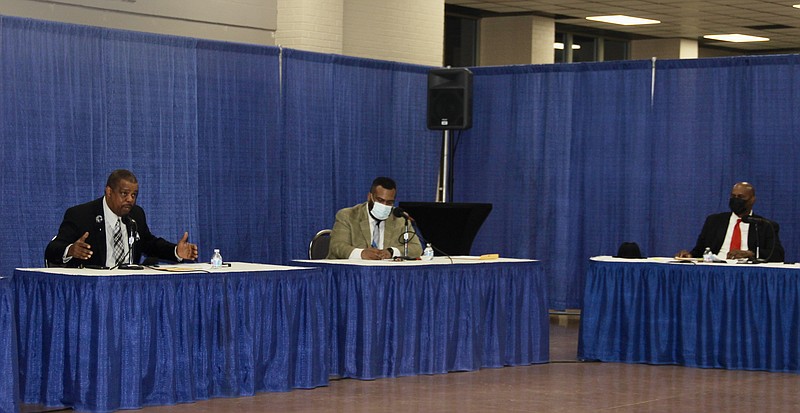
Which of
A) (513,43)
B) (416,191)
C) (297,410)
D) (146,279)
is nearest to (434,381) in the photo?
(297,410)

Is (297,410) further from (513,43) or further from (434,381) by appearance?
(513,43)

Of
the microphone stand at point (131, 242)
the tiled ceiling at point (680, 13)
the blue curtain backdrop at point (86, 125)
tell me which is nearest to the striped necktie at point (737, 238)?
the blue curtain backdrop at point (86, 125)

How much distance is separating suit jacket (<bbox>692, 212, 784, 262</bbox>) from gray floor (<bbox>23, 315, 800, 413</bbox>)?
967 mm

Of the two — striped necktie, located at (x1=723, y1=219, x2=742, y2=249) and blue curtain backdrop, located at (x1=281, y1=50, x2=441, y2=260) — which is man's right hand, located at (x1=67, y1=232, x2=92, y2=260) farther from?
striped necktie, located at (x1=723, y1=219, x2=742, y2=249)

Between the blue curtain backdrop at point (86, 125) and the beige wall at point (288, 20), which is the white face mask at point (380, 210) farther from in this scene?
the beige wall at point (288, 20)

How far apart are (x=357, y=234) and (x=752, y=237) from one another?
2837 millimetres

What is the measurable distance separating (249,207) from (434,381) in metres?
2.72

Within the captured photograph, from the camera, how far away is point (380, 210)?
8.37 meters

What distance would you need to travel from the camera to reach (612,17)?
16.8 meters

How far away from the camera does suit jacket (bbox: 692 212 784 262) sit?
8.91 meters

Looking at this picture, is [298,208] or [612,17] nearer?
[298,208]

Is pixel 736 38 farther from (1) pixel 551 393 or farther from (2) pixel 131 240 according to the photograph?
(2) pixel 131 240

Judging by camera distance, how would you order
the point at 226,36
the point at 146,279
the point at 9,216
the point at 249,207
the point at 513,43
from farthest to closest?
the point at 513,43 → the point at 226,36 → the point at 249,207 → the point at 9,216 → the point at 146,279

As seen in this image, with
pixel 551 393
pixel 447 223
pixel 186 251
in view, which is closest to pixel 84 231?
pixel 186 251
